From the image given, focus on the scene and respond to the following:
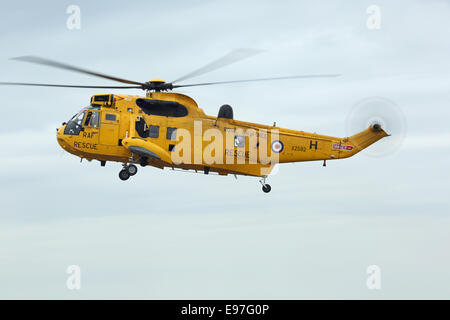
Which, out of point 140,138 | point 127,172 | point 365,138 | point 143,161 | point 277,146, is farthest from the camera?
point 365,138

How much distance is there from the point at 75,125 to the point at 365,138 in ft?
53.4

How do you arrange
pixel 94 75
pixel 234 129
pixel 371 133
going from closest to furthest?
pixel 94 75 < pixel 234 129 < pixel 371 133

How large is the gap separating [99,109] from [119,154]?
263 cm

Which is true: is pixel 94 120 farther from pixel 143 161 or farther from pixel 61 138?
pixel 143 161

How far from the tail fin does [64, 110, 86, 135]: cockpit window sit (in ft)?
48.4

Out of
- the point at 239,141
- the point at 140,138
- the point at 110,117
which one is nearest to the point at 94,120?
the point at 110,117

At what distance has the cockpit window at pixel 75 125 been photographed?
33.5 m

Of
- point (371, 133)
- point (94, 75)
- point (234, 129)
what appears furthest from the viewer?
point (371, 133)

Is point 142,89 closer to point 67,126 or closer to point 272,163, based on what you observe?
point 67,126

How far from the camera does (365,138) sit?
3684 centimetres

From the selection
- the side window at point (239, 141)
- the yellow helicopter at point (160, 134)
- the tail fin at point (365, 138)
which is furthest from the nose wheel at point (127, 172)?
the tail fin at point (365, 138)

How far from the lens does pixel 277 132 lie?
35406 mm

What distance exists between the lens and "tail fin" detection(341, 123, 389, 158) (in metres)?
36.6

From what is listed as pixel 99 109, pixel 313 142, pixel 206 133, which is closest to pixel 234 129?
pixel 206 133
